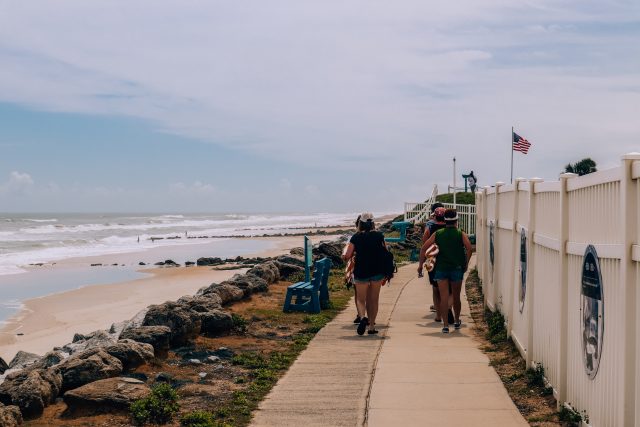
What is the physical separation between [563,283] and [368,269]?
4.87 m

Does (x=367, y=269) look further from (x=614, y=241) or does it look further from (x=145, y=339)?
(x=614, y=241)

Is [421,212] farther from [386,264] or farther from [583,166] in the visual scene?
[386,264]

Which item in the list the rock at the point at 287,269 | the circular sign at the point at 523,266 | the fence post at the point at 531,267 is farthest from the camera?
the rock at the point at 287,269

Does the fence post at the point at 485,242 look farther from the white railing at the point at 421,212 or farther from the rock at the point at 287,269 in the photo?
the white railing at the point at 421,212

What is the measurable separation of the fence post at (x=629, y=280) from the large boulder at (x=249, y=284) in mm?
10347

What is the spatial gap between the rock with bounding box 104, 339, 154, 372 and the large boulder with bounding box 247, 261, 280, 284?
8.02 meters

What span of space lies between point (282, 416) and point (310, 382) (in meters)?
1.28

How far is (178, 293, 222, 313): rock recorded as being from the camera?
1140cm

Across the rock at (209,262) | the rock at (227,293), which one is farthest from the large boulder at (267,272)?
the rock at (209,262)

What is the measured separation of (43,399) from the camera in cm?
716

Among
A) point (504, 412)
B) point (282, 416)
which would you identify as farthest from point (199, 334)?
point (504, 412)

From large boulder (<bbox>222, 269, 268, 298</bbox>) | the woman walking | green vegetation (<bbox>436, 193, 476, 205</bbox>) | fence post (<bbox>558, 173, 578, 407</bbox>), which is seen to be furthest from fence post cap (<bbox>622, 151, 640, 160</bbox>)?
green vegetation (<bbox>436, 193, 476, 205</bbox>)

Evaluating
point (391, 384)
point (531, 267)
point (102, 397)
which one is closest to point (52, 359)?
point (102, 397)

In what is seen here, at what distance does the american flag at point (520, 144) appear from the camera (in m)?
23.5
